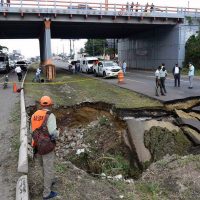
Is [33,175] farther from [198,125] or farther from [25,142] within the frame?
[198,125]

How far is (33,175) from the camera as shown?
6.98 metres

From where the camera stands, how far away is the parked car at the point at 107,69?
34.2 metres

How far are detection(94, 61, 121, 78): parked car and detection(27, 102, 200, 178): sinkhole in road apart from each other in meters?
18.4

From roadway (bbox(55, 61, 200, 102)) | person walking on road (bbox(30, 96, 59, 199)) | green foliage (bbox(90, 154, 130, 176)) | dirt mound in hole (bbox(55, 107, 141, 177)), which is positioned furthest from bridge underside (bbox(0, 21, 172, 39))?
person walking on road (bbox(30, 96, 59, 199))

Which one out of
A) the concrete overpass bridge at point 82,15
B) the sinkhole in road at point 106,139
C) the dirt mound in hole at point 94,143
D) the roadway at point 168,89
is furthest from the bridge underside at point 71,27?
the dirt mound in hole at point 94,143

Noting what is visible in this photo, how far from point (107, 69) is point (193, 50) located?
477 inches

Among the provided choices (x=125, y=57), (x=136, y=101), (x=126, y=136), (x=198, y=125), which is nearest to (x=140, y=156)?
(x=126, y=136)

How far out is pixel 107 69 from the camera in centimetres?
3459

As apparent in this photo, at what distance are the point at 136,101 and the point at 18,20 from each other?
23425mm

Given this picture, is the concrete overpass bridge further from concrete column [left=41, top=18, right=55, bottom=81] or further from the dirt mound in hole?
the dirt mound in hole

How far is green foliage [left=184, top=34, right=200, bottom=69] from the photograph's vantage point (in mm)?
39844

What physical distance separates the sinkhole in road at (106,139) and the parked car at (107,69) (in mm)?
18416

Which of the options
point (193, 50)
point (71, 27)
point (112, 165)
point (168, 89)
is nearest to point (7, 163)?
point (112, 165)

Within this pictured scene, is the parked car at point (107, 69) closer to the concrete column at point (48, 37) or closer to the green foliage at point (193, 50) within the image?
the concrete column at point (48, 37)
